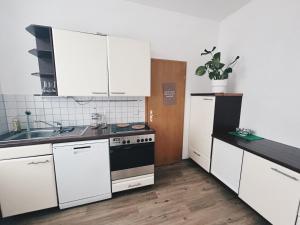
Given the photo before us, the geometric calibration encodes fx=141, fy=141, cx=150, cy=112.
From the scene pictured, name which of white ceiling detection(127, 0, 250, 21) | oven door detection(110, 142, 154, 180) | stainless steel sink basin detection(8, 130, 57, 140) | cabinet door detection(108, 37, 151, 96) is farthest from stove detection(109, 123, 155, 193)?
white ceiling detection(127, 0, 250, 21)

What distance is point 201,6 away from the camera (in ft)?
7.46

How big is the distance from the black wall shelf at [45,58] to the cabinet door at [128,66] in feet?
2.28

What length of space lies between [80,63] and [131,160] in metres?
1.40

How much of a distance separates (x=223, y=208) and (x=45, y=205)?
213 centimetres

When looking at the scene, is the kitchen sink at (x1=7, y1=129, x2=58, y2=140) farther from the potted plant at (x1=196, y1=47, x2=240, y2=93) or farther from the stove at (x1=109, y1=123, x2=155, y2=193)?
the potted plant at (x1=196, y1=47, x2=240, y2=93)

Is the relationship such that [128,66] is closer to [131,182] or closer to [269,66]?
[131,182]

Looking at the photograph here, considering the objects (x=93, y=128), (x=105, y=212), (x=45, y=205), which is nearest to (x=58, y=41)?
(x=93, y=128)

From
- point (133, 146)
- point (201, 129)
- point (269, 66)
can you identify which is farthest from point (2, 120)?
point (269, 66)

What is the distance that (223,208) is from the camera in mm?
1768

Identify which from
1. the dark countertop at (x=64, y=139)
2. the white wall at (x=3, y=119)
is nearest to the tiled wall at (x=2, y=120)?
the white wall at (x=3, y=119)

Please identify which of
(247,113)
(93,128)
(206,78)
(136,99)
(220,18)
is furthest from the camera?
(206,78)

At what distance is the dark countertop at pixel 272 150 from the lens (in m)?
1.32

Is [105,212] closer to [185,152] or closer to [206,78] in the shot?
[185,152]

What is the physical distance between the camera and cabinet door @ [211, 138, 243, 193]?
181cm
